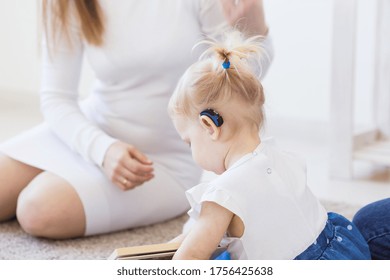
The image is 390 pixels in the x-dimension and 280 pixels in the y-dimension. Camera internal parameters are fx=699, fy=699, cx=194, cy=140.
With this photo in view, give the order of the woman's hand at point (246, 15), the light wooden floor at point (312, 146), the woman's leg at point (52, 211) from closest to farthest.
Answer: the woman's hand at point (246, 15), the woman's leg at point (52, 211), the light wooden floor at point (312, 146)

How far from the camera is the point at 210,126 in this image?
81 centimetres

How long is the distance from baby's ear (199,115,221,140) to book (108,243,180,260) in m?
0.13

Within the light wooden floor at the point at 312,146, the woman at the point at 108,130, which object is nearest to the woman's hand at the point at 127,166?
the woman at the point at 108,130

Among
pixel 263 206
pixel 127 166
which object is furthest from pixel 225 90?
pixel 127 166

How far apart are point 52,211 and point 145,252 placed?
1.45 ft

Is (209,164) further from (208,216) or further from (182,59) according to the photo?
(182,59)

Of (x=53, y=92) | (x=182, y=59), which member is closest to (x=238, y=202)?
(x=182, y=59)

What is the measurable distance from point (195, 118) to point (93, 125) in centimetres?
46

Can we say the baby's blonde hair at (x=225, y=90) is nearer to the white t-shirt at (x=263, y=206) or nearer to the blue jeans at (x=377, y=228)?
the white t-shirt at (x=263, y=206)

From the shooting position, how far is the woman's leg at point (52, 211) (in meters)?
1.18

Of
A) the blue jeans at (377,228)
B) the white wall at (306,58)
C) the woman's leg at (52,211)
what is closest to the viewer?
the blue jeans at (377,228)

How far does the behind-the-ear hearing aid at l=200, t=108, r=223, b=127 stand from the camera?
793mm

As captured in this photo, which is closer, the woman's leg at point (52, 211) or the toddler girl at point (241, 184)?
A: the toddler girl at point (241, 184)

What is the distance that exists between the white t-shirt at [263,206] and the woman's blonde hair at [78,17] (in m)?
0.53
